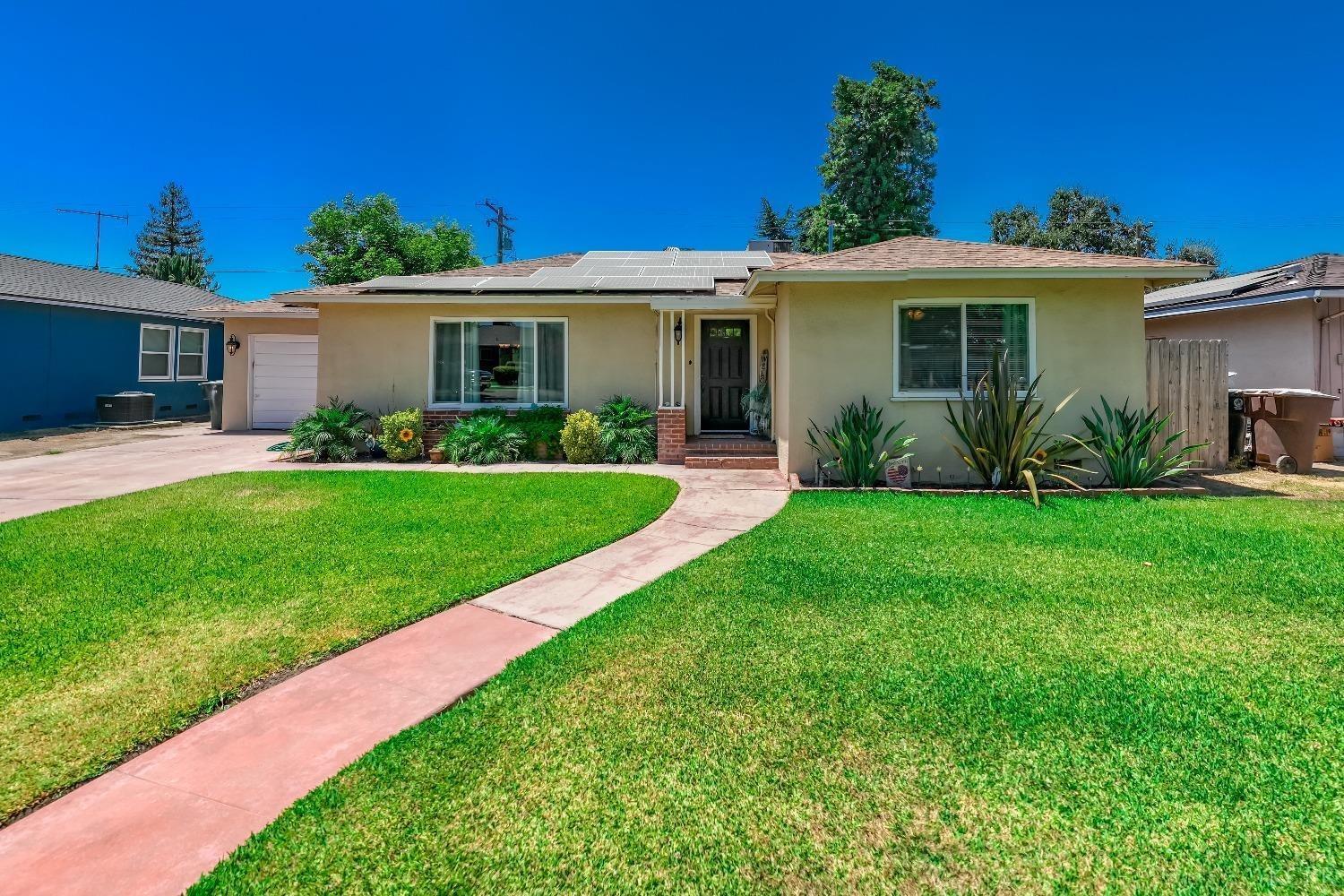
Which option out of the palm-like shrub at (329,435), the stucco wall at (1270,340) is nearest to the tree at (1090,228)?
the stucco wall at (1270,340)

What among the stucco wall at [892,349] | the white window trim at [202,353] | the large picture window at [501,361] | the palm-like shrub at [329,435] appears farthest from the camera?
the white window trim at [202,353]

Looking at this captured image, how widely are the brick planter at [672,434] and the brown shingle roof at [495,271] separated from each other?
16.2 ft

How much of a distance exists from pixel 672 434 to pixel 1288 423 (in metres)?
9.17

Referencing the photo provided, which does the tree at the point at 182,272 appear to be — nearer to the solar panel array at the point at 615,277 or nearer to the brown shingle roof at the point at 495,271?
the brown shingle roof at the point at 495,271

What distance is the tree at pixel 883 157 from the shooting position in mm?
26047

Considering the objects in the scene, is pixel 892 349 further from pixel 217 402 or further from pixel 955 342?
pixel 217 402

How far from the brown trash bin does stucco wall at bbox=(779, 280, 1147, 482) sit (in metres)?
2.62

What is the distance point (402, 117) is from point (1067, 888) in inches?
1095

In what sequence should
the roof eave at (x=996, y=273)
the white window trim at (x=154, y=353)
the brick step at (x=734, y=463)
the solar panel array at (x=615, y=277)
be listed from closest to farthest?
the roof eave at (x=996, y=273), the brick step at (x=734, y=463), the solar panel array at (x=615, y=277), the white window trim at (x=154, y=353)

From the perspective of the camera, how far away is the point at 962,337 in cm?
880

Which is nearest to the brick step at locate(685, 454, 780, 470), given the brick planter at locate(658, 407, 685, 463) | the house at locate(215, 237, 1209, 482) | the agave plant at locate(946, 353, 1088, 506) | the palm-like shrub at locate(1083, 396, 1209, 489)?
the house at locate(215, 237, 1209, 482)

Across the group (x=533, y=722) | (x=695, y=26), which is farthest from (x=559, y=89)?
(x=533, y=722)

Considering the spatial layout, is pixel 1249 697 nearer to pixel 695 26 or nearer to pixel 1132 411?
pixel 1132 411

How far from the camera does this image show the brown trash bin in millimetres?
9039
